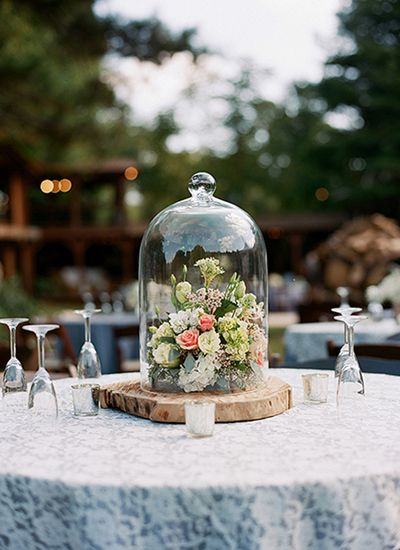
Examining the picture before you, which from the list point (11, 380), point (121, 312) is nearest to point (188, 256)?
point (11, 380)

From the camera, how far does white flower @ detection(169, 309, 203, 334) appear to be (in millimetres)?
3016

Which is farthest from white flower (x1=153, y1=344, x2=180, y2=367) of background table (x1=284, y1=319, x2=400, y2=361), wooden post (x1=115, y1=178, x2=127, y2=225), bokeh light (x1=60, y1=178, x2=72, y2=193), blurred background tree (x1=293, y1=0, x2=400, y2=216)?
bokeh light (x1=60, y1=178, x2=72, y2=193)

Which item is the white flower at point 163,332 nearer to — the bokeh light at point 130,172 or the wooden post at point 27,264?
the wooden post at point 27,264

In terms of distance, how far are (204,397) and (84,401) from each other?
44 centimetres

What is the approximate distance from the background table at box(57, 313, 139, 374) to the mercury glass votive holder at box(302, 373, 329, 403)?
5.64 meters

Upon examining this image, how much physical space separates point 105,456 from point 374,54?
80.2 ft

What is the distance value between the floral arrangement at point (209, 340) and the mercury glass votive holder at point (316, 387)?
0.19 meters

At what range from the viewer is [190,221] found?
3439 millimetres

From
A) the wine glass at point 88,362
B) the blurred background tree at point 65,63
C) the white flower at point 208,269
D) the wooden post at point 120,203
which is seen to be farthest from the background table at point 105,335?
the wooden post at point 120,203

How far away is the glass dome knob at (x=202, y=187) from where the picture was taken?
3.51m

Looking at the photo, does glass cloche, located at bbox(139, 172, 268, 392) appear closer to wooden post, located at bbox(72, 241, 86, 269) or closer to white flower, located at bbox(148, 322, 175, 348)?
white flower, located at bbox(148, 322, 175, 348)

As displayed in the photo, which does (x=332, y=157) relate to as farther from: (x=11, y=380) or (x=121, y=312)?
(x=11, y=380)

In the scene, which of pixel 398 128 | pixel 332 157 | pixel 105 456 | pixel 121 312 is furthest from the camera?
pixel 332 157

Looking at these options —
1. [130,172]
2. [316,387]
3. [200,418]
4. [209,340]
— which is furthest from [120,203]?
[200,418]
